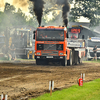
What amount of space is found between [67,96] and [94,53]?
26382 mm

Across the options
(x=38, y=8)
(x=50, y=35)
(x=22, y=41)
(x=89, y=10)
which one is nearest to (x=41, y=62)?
(x=50, y=35)

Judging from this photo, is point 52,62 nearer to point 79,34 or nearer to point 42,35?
point 42,35

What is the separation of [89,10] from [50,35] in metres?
30.5

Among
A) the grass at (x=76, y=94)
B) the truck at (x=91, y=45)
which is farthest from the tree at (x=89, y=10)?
the grass at (x=76, y=94)

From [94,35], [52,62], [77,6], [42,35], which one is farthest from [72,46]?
[77,6]

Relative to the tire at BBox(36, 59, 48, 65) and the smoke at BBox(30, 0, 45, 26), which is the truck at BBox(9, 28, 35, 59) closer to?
the smoke at BBox(30, 0, 45, 26)

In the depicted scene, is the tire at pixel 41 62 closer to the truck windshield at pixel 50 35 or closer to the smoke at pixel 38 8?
the truck windshield at pixel 50 35

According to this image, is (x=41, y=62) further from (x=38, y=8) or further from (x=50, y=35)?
(x=38, y=8)

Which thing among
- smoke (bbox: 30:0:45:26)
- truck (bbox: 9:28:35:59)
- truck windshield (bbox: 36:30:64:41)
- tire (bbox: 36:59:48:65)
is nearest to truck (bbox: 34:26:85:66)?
truck windshield (bbox: 36:30:64:41)

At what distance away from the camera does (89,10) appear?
53.5m

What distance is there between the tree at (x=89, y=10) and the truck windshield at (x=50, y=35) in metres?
28.9

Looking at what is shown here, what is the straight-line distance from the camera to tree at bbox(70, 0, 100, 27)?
52.5 metres

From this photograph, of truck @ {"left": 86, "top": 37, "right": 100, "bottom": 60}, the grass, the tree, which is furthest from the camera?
the tree

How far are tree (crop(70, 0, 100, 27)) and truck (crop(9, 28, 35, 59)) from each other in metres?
17.8
